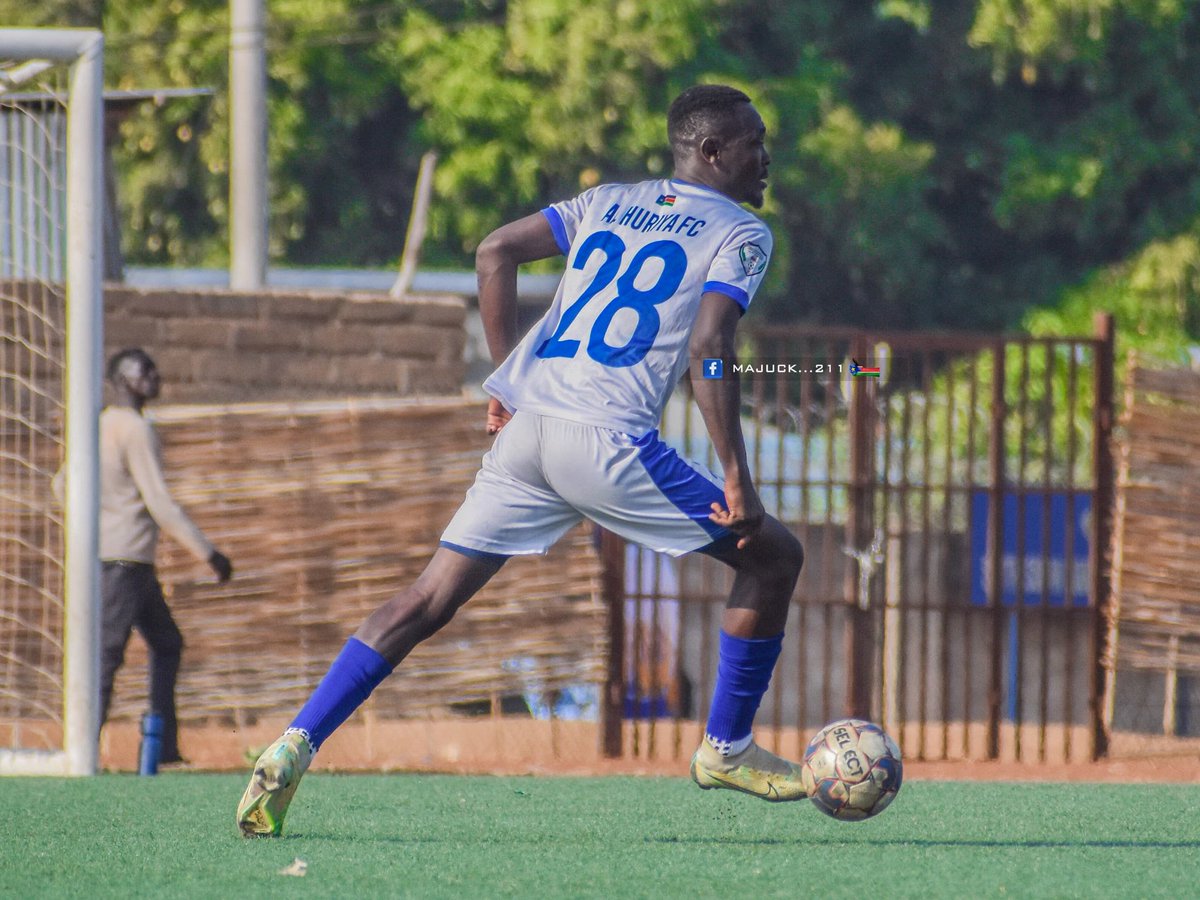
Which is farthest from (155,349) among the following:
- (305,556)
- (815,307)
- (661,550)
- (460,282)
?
(815,307)

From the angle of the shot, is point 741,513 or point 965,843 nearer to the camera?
point 741,513

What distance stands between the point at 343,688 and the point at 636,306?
1.24 m

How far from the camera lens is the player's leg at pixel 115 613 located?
28.6ft

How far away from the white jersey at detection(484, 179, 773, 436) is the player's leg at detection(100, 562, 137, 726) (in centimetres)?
401

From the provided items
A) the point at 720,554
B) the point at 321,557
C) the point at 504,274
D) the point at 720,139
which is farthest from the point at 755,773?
the point at 321,557

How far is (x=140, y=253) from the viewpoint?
2412cm

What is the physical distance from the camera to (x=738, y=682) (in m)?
5.29

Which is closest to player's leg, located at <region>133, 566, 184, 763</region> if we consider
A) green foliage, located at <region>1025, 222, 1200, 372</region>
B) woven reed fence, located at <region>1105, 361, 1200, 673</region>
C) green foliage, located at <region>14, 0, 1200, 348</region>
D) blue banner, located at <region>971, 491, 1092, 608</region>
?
woven reed fence, located at <region>1105, 361, 1200, 673</region>

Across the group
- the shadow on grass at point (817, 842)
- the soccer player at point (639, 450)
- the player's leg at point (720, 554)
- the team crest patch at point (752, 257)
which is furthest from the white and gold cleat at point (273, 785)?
the team crest patch at point (752, 257)

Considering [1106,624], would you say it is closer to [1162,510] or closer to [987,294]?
[1162,510]

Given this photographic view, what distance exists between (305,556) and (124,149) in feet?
47.6

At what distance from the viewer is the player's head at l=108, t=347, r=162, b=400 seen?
879cm

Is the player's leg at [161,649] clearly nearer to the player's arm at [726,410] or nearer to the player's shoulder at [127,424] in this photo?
the player's shoulder at [127,424]

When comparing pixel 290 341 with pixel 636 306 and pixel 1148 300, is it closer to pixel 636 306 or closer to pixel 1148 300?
pixel 636 306
